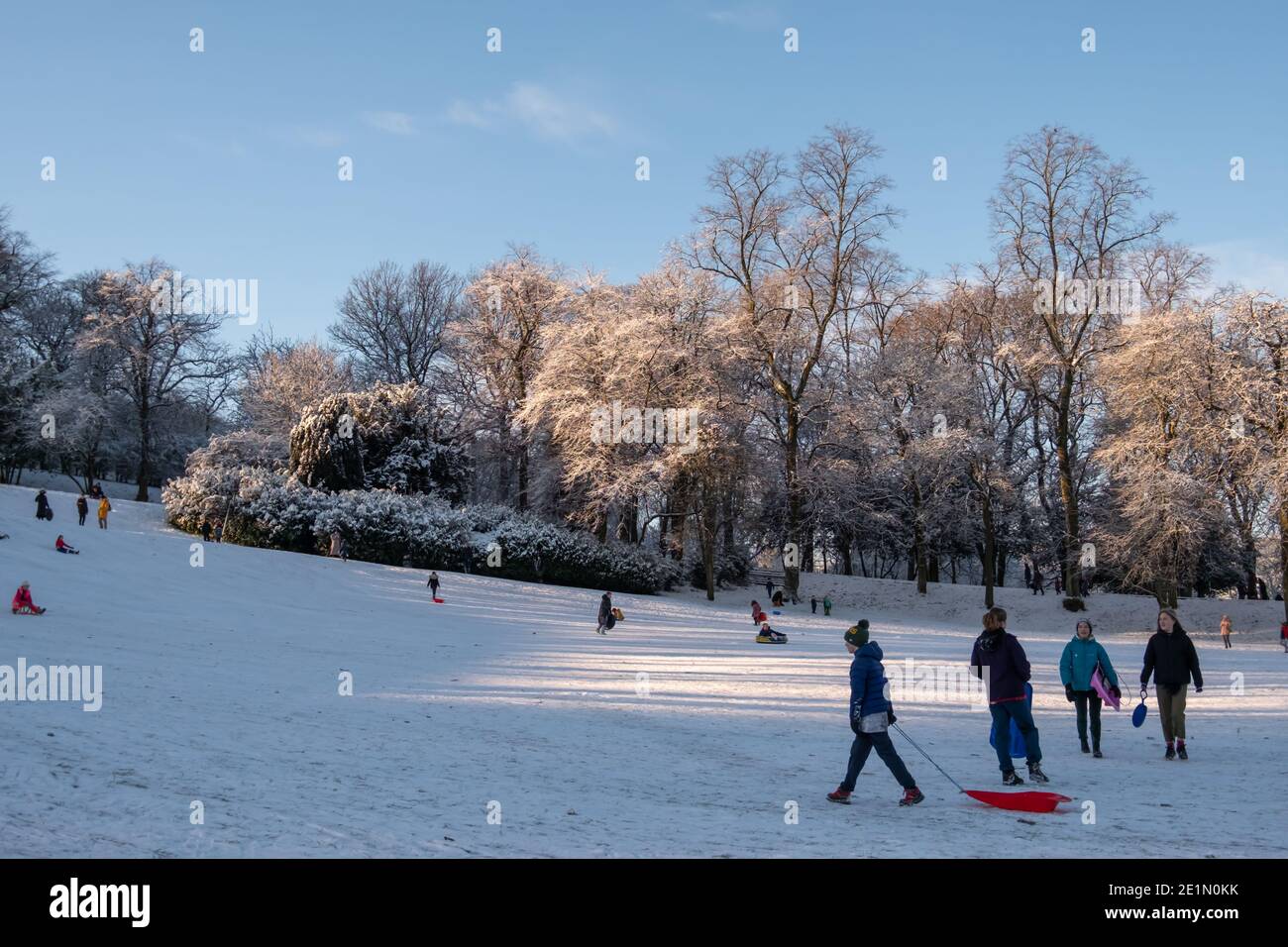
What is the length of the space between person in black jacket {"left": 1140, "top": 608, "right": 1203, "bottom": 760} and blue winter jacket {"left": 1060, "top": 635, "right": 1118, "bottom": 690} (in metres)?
0.46

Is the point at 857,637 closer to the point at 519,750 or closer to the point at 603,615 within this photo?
the point at 519,750

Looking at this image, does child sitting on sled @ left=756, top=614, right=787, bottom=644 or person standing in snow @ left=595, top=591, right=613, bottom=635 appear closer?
child sitting on sled @ left=756, top=614, right=787, bottom=644

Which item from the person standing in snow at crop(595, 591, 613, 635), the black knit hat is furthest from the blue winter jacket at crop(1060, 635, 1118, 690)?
the person standing in snow at crop(595, 591, 613, 635)

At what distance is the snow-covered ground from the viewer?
24.1 ft

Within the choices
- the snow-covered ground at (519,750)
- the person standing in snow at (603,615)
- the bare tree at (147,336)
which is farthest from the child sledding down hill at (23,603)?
the bare tree at (147,336)

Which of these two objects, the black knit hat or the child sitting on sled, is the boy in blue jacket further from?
the child sitting on sled

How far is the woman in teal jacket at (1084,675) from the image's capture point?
39.9ft

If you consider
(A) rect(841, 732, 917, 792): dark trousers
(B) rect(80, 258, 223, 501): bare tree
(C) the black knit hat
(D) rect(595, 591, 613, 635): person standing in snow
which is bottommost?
(D) rect(595, 591, 613, 635): person standing in snow

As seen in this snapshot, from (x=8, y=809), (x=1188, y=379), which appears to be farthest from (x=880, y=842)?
(x=1188, y=379)

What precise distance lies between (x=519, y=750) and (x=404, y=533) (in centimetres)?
2774

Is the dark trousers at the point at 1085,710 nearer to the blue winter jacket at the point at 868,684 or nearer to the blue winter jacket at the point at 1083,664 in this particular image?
the blue winter jacket at the point at 1083,664

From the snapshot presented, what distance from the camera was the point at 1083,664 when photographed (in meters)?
12.3

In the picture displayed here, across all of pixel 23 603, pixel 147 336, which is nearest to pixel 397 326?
pixel 147 336

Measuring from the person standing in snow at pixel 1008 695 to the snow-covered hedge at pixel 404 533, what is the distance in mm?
28950
